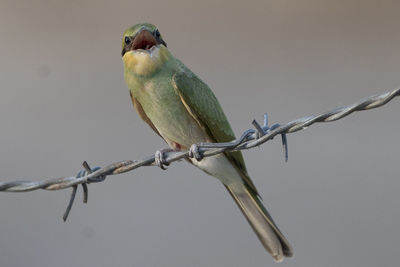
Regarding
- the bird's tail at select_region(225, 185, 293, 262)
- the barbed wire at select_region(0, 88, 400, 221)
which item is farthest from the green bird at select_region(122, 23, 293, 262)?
the barbed wire at select_region(0, 88, 400, 221)

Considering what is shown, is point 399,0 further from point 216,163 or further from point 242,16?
point 216,163

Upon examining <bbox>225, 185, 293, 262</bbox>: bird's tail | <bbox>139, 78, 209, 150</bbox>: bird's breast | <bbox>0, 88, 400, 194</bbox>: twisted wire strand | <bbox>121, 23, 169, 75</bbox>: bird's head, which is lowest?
<bbox>225, 185, 293, 262</bbox>: bird's tail

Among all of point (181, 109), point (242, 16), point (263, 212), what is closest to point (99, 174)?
point (181, 109)

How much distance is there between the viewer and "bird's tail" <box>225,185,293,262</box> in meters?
2.83

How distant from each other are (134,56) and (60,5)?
1527 millimetres

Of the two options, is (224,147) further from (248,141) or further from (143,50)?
(143,50)

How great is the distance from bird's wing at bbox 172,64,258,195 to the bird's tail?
4.4 inches

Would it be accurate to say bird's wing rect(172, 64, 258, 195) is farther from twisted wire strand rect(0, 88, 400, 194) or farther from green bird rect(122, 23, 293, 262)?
twisted wire strand rect(0, 88, 400, 194)

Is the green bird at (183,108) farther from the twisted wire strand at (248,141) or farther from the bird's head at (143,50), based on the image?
the twisted wire strand at (248,141)

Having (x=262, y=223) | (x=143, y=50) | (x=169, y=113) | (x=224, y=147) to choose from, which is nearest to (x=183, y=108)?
(x=169, y=113)

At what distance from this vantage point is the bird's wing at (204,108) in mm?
2748

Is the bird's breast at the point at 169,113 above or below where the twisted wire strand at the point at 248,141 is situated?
above

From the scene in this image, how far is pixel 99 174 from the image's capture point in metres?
2.06

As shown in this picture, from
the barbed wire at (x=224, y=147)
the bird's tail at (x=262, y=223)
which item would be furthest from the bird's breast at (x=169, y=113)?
the barbed wire at (x=224, y=147)
